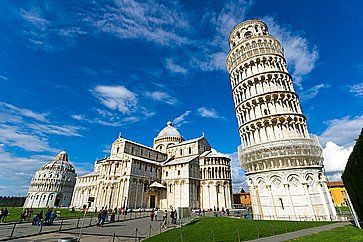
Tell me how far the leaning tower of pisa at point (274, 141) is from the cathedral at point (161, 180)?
2016 centimetres

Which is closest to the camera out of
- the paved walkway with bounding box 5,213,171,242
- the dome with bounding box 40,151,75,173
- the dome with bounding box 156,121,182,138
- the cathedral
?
the paved walkway with bounding box 5,213,171,242

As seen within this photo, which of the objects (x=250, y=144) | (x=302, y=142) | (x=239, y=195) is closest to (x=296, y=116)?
(x=302, y=142)

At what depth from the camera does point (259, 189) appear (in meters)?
29.5

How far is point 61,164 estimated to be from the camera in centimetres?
10319

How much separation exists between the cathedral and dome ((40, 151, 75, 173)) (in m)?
62.3

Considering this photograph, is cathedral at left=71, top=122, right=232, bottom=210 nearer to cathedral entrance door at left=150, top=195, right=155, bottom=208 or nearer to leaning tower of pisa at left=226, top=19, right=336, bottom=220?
cathedral entrance door at left=150, top=195, right=155, bottom=208

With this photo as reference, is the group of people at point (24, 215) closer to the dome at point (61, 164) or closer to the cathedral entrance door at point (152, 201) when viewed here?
the cathedral entrance door at point (152, 201)

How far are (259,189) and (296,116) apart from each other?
1210 centimetres

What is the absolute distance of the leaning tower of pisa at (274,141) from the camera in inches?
1035

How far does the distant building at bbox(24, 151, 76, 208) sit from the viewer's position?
3688 inches

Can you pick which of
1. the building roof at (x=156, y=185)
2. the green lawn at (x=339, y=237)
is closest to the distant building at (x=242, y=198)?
the building roof at (x=156, y=185)

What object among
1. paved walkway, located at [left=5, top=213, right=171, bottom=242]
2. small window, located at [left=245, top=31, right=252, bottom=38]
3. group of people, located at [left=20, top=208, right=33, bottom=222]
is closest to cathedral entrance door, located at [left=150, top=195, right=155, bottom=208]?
group of people, located at [left=20, top=208, right=33, bottom=222]

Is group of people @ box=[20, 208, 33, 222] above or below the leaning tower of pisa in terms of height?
below

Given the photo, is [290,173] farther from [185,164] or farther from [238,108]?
[185,164]
